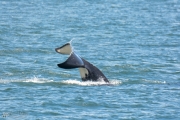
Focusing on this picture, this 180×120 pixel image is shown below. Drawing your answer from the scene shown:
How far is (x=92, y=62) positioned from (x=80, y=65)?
8.46m

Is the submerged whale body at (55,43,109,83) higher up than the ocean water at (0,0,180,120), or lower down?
higher up

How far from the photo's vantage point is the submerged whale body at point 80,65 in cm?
2633

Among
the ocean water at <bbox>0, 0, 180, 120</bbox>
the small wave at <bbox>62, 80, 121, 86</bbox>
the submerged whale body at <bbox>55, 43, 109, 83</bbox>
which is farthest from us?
the small wave at <bbox>62, 80, 121, 86</bbox>

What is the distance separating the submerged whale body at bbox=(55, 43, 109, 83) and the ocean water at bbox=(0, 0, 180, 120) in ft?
0.99

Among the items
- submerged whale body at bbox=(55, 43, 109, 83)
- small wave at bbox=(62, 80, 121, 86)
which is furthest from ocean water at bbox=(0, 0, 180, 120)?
submerged whale body at bbox=(55, 43, 109, 83)

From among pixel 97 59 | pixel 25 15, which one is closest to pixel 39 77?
pixel 97 59

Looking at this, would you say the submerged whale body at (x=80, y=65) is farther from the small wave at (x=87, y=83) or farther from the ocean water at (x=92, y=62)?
the ocean water at (x=92, y=62)

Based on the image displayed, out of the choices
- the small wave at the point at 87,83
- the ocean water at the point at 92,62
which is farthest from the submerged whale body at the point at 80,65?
the ocean water at the point at 92,62

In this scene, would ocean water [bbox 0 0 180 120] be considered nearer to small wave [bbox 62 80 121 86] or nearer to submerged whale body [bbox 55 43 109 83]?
small wave [bbox 62 80 121 86]

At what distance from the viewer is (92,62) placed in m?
35.2

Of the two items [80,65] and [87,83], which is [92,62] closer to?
[87,83]

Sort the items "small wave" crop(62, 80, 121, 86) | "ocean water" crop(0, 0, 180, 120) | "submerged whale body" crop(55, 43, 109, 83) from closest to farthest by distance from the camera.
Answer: "ocean water" crop(0, 0, 180, 120)
"submerged whale body" crop(55, 43, 109, 83)
"small wave" crop(62, 80, 121, 86)

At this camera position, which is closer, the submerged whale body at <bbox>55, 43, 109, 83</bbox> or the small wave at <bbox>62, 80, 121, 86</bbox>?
the submerged whale body at <bbox>55, 43, 109, 83</bbox>

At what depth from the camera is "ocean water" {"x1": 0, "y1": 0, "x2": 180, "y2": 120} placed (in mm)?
24688
